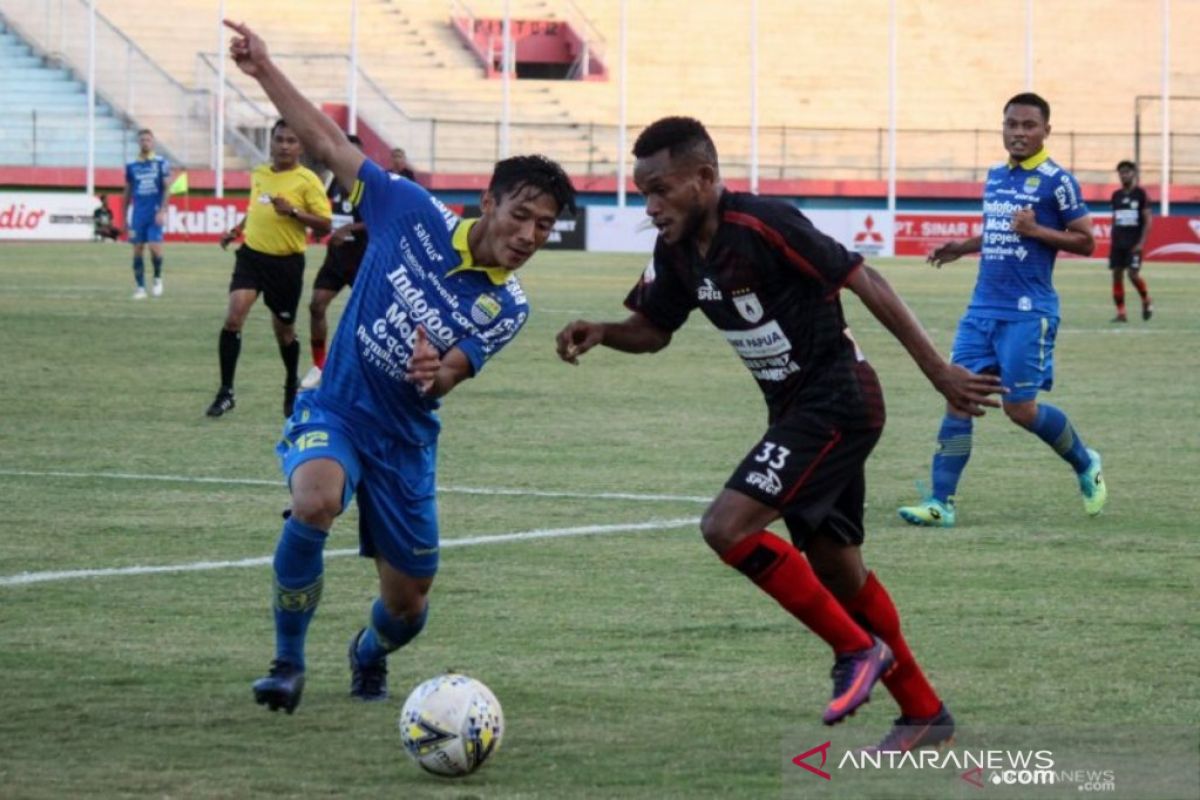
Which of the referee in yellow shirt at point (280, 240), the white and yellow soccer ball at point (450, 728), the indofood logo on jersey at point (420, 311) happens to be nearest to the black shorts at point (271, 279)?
the referee in yellow shirt at point (280, 240)

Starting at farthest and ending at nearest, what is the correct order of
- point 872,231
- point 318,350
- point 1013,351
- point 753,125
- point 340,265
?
point 753,125
point 872,231
point 318,350
point 340,265
point 1013,351

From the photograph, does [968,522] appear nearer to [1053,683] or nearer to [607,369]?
[1053,683]

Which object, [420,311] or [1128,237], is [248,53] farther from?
[1128,237]

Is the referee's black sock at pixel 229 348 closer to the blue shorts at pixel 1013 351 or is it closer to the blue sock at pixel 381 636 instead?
the blue shorts at pixel 1013 351

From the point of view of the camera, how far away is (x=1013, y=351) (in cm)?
1195

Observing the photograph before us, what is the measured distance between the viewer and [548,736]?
22.1 ft

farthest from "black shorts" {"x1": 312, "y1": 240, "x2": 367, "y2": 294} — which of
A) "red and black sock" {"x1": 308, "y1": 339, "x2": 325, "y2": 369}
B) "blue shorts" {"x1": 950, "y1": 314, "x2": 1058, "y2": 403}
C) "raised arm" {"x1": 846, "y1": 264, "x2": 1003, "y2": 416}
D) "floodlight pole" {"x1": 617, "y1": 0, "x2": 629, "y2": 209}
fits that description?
"floodlight pole" {"x1": 617, "y1": 0, "x2": 629, "y2": 209}

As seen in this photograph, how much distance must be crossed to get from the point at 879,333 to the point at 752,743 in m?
20.6

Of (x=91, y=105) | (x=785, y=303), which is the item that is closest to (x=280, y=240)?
(x=785, y=303)

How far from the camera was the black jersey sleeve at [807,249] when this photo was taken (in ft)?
21.9

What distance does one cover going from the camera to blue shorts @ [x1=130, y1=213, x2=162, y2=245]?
3206cm

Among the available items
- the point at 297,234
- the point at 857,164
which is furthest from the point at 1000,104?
the point at 297,234

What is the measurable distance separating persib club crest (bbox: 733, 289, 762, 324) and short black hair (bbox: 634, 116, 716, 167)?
0.40m

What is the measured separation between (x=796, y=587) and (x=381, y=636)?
4.87 ft
